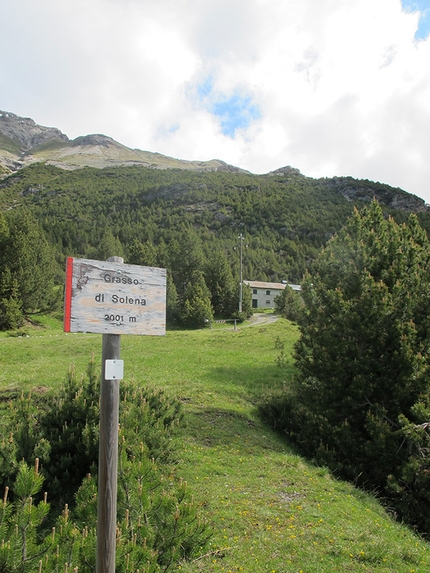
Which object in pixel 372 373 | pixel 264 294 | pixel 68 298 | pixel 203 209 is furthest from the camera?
pixel 203 209

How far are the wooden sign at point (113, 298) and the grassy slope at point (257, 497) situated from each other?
3456 millimetres

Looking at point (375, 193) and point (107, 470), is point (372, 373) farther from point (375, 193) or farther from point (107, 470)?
point (375, 193)

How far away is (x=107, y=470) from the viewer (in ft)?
10.5

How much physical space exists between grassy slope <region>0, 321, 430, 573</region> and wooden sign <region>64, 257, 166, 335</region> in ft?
11.3

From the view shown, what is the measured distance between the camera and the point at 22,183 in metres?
157

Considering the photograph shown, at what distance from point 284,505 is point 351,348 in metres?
4.76

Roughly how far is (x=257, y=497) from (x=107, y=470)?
15.3 ft

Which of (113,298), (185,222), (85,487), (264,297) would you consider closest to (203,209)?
(185,222)

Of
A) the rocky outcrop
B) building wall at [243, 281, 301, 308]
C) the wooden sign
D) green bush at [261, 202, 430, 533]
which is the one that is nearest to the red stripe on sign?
the wooden sign

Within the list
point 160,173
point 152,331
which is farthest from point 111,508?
point 160,173

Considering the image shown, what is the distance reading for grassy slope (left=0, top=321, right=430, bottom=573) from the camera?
17.6ft

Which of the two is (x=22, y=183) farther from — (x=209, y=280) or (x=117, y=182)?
(x=209, y=280)

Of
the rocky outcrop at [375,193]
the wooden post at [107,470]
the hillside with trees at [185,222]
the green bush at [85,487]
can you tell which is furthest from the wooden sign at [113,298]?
the rocky outcrop at [375,193]

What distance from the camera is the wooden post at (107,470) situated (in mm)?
3064
